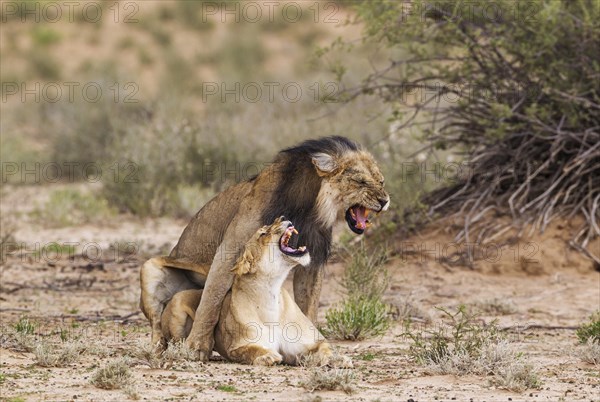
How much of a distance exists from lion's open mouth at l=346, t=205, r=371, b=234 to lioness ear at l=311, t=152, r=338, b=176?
35 cm

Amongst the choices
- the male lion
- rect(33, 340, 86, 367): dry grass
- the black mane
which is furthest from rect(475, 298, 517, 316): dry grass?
rect(33, 340, 86, 367): dry grass

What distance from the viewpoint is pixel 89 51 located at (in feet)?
136

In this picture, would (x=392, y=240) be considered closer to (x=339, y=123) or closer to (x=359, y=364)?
(x=359, y=364)

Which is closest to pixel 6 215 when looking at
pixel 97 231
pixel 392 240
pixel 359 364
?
pixel 97 231

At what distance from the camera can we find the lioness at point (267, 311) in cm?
793

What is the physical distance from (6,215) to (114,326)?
7280 mm

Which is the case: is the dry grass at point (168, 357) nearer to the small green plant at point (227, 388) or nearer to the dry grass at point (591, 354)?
the small green plant at point (227, 388)

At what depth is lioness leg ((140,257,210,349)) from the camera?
8797 millimetres

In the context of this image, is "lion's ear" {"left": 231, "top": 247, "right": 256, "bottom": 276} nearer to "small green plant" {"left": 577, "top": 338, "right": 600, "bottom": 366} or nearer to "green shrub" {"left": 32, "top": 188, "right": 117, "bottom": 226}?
"small green plant" {"left": 577, "top": 338, "right": 600, "bottom": 366}

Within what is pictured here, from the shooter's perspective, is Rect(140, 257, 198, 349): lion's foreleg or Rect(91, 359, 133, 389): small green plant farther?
Rect(140, 257, 198, 349): lion's foreleg

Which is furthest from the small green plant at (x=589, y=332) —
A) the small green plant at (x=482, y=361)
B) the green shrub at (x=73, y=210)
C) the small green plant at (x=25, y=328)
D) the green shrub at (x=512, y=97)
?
the green shrub at (x=73, y=210)

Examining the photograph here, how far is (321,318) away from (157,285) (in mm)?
2436

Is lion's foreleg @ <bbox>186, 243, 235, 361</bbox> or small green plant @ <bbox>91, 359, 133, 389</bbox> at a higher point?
lion's foreleg @ <bbox>186, 243, 235, 361</bbox>

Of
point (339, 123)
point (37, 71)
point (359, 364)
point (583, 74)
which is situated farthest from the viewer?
point (37, 71)
